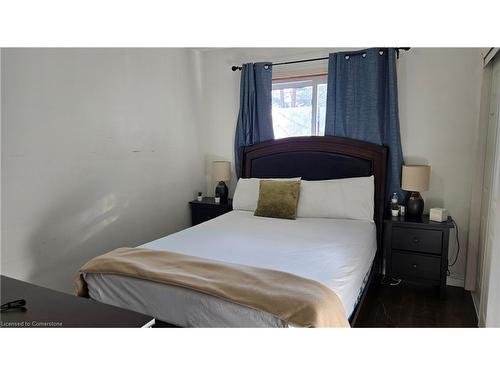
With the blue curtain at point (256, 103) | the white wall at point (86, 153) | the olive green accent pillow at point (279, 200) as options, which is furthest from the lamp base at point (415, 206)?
the white wall at point (86, 153)

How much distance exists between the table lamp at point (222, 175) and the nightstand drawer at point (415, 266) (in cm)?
192

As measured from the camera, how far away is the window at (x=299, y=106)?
3510 mm

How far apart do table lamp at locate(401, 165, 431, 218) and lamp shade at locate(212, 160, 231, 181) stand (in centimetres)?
186

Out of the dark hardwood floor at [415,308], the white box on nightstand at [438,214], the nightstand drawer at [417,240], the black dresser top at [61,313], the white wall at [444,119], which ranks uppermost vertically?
the white wall at [444,119]

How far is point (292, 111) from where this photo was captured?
3.67 m

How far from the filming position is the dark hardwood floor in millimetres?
2369

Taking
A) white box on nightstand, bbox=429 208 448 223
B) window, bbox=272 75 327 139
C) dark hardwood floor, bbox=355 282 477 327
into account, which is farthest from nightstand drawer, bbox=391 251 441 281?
window, bbox=272 75 327 139

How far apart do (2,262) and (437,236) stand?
3313 mm

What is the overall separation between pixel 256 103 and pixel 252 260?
2.22 m

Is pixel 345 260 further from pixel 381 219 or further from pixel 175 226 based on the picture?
pixel 175 226

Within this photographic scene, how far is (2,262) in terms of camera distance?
2244mm

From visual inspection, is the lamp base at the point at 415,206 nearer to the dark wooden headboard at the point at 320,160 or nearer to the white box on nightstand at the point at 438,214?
the white box on nightstand at the point at 438,214

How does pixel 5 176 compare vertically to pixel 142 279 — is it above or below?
above
